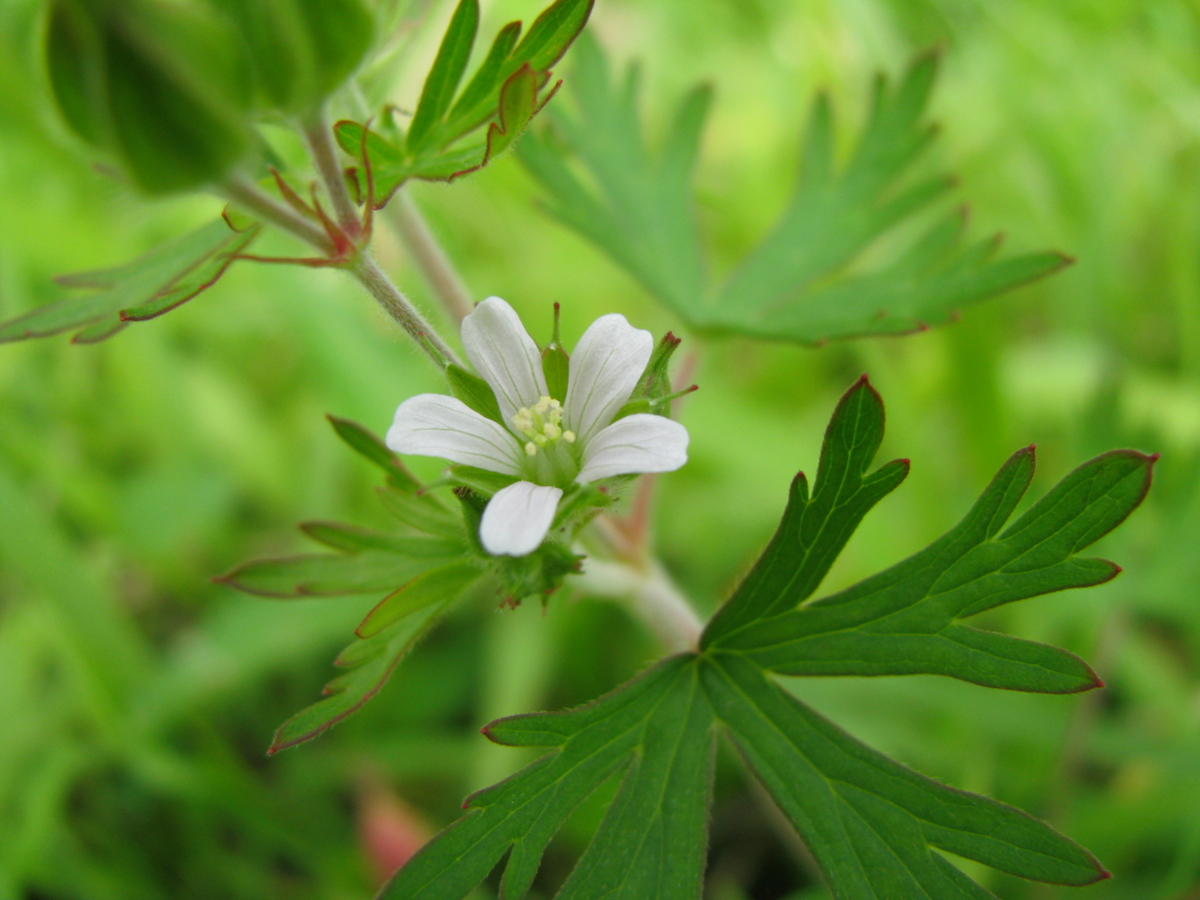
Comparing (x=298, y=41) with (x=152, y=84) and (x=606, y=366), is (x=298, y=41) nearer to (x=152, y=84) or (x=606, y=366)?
(x=152, y=84)

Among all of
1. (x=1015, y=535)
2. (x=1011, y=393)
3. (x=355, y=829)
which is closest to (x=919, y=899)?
(x=1015, y=535)

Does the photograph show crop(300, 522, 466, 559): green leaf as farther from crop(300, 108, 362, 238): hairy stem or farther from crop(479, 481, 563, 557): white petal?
crop(300, 108, 362, 238): hairy stem

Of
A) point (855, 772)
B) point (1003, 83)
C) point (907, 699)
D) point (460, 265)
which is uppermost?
point (460, 265)

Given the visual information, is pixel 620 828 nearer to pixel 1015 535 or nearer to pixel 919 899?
pixel 919 899

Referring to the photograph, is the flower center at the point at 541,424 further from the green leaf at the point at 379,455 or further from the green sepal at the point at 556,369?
the green leaf at the point at 379,455

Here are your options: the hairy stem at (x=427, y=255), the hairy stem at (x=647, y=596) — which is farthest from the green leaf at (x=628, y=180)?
the hairy stem at (x=647, y=596)

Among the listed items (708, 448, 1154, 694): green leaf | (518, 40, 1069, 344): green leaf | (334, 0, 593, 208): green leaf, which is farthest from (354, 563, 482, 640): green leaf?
(518, 40, 1069, 344): green leaf

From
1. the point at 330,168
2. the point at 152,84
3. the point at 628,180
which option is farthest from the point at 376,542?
the point at 628,180
